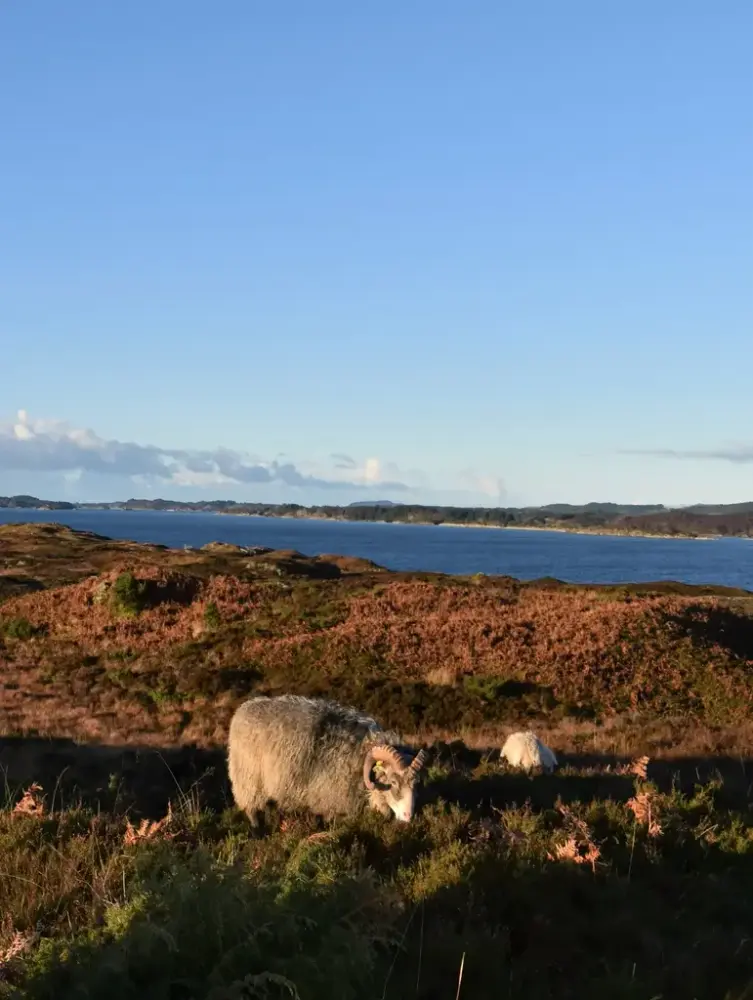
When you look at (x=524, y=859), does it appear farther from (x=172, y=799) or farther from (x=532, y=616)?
(x=532, y=616)

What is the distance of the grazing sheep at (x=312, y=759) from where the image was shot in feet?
33.8

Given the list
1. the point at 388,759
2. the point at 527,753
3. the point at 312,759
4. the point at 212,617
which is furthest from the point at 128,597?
the point at 388,759

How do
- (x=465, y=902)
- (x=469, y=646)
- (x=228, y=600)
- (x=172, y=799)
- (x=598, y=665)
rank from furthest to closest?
(x=228, y=600) < (x=469, y=646) < (x=598, y=665) < (x=172, y=799) < (x=465, y=902)

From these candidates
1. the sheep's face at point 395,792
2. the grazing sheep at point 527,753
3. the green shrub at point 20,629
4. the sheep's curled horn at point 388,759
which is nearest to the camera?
the sheep's face at point 395,792

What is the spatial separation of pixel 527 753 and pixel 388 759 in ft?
16.1

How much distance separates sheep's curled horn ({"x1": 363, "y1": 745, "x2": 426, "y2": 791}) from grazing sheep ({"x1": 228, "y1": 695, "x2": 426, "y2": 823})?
1 cm

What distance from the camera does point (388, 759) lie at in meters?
10.0

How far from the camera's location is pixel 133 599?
111 ft

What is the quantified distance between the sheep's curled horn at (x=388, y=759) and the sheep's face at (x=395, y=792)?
6 cm

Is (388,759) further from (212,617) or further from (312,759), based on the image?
(212,617)

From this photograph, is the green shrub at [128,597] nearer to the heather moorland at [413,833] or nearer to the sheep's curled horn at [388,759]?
the heather moorland at [413,833]

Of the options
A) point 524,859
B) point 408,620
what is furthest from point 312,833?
point 408,620

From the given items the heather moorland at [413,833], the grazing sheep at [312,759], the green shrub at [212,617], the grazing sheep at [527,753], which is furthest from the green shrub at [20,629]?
the grazing sheep at [527,753]

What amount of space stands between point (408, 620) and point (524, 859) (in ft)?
71.2
